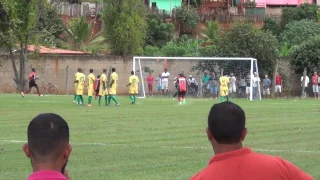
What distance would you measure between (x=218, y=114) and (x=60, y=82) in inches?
1838

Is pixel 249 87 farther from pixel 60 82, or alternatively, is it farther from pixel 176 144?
pixel 176 144

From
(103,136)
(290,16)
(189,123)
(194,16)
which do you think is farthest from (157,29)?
(103,136)

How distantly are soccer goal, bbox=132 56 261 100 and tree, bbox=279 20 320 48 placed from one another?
15994 millimetres

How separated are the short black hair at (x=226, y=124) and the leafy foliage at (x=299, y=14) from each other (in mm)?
64526

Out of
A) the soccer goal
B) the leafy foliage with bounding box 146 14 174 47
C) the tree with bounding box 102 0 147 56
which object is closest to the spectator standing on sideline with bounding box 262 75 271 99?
the soccer goal

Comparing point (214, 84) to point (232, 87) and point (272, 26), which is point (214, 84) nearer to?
point (232, 87)

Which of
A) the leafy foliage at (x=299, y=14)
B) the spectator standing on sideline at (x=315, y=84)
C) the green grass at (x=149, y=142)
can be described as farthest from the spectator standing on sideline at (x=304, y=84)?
the green grass at (x=149, y=142)

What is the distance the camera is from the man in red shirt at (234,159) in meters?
4.80

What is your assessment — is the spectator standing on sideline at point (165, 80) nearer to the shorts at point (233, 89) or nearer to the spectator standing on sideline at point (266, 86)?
the shorts at point (233, 89)

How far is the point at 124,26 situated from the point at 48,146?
49.9 meters

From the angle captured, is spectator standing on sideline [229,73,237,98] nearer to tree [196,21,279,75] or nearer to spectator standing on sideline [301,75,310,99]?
tree [196,21,279,75]

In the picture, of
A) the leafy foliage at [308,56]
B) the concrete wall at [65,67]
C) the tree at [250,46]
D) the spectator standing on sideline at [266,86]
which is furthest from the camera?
the leafy foliage at [308,56]

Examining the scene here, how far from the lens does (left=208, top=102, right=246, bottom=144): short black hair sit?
502 centimetres

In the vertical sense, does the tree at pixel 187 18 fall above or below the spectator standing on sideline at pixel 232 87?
above
